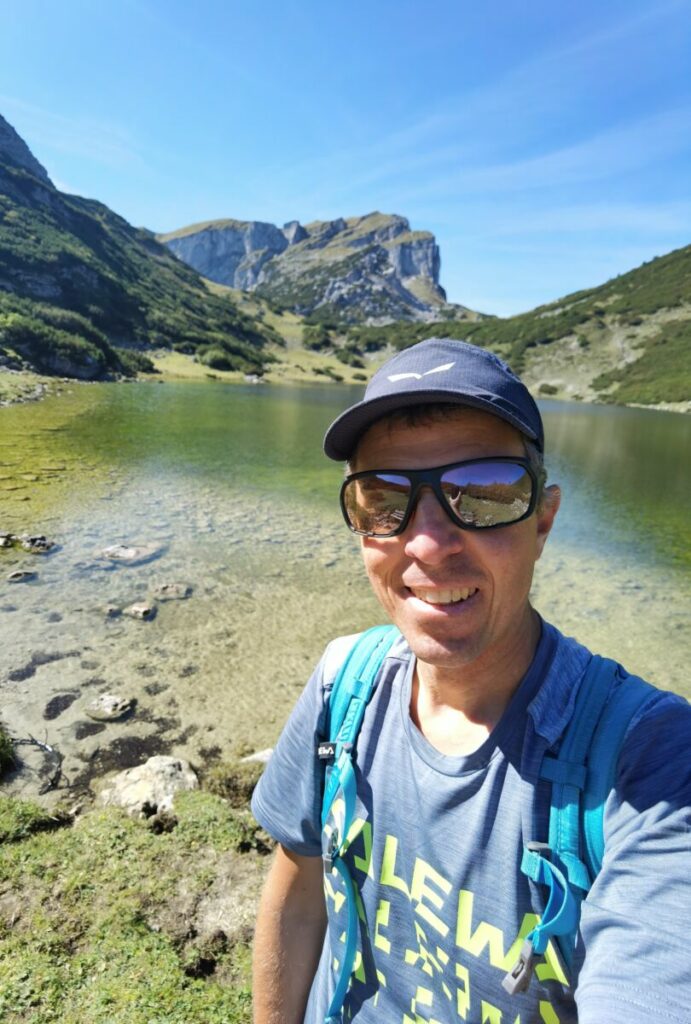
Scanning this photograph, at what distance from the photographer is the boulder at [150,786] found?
5.68 m

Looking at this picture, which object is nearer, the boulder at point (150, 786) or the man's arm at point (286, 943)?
the man's arm at point (286, 943)

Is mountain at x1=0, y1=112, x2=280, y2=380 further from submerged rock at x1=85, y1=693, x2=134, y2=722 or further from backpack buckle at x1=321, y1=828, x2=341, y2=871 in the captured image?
backpack buckle at x1=321, y1=828, x2=341, y2=871

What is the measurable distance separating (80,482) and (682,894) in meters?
22.7

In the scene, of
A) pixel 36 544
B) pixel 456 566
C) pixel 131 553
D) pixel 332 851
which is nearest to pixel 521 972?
pixel 332 851

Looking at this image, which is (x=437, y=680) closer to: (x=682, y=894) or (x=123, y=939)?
(x=682, y=894)

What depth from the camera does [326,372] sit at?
463 ft

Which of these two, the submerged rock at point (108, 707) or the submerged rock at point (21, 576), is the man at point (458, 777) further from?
the submerged rock at point (21, 576)

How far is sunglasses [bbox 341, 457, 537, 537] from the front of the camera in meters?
2.08

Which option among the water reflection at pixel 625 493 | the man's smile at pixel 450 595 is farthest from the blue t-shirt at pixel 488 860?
the water reflection at pixel 625 493

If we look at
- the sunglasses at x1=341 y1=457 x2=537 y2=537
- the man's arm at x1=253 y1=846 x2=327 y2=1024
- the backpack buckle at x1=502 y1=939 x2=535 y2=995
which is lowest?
the man's arm at x1=253 y1=846 x2=327 y2=1024

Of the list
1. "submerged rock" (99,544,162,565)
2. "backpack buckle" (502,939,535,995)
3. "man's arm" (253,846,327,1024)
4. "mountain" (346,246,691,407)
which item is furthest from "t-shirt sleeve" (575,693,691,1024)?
"mountain" (346,246,691,407)

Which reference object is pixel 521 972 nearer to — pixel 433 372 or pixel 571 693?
pixel 571 693

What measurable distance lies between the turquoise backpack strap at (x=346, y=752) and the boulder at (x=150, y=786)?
4277 mm

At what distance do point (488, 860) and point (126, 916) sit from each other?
158 inches
